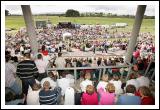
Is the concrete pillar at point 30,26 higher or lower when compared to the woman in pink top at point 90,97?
higher

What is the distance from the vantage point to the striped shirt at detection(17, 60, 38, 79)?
6473 millimetres

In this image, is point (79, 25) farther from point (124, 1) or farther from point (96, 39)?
point (124, 1)

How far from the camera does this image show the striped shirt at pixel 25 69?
6.47 metres

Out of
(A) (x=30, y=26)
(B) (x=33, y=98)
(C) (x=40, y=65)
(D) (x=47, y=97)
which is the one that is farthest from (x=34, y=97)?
(A) (x=30, y=26)

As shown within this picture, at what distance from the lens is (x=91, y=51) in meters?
19.5

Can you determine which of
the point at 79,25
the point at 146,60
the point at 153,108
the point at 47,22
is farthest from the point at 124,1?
the point at 79,25

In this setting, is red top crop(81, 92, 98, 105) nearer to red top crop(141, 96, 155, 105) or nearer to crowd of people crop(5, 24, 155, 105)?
crowd of people crop(5, 24, 155, 105)

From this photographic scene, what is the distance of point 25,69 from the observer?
6484 mm

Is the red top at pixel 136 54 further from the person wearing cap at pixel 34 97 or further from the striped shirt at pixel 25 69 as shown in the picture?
the person wearing cap at pixel 34 97

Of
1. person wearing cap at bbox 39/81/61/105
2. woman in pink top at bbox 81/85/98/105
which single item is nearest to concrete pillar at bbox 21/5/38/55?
person wearing cap at bbox 39/81/61/105

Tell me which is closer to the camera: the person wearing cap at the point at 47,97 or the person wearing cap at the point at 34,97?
the person wearing cap at the point at 47,97

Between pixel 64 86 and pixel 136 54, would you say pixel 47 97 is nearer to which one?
pixel 64 86

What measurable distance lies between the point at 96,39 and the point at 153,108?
1679 centimetres

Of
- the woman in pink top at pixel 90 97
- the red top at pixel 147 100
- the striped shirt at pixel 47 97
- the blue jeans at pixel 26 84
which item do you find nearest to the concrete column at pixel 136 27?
the blue jeans at pixel 26 84
